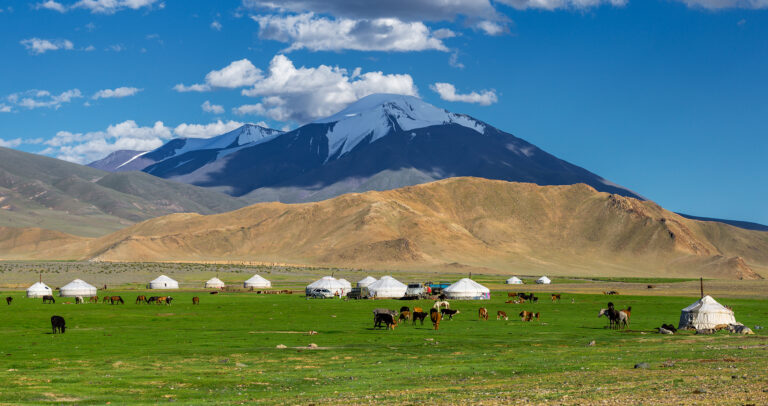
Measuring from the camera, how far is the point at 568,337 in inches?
1778

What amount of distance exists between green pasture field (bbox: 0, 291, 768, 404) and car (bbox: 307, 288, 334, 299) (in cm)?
3236

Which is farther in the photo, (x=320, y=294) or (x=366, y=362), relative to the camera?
(x=320, y=294)

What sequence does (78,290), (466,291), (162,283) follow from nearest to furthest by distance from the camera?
(466,291) → (78,290) → (162,283)

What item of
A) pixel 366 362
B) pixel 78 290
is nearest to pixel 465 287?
pixel 78 290

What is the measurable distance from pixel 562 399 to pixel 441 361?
12.6 meters

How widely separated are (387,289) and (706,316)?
50.7 metres

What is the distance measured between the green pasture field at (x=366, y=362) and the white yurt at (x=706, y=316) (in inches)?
77.9

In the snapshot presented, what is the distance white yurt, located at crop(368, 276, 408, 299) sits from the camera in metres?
95.2

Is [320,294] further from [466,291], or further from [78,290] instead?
[78,290]

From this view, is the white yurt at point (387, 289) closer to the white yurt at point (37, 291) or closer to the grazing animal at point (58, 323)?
the white yurt at point (37, 291)

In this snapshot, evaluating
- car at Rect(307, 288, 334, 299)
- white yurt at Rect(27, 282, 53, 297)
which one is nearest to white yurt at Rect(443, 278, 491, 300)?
car at Rect(307, 288, 334, 299)

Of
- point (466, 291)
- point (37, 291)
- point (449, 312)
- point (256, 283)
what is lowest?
point (449, 312)

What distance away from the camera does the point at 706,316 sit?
157 ft

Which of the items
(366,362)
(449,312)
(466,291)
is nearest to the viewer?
(366,362)
